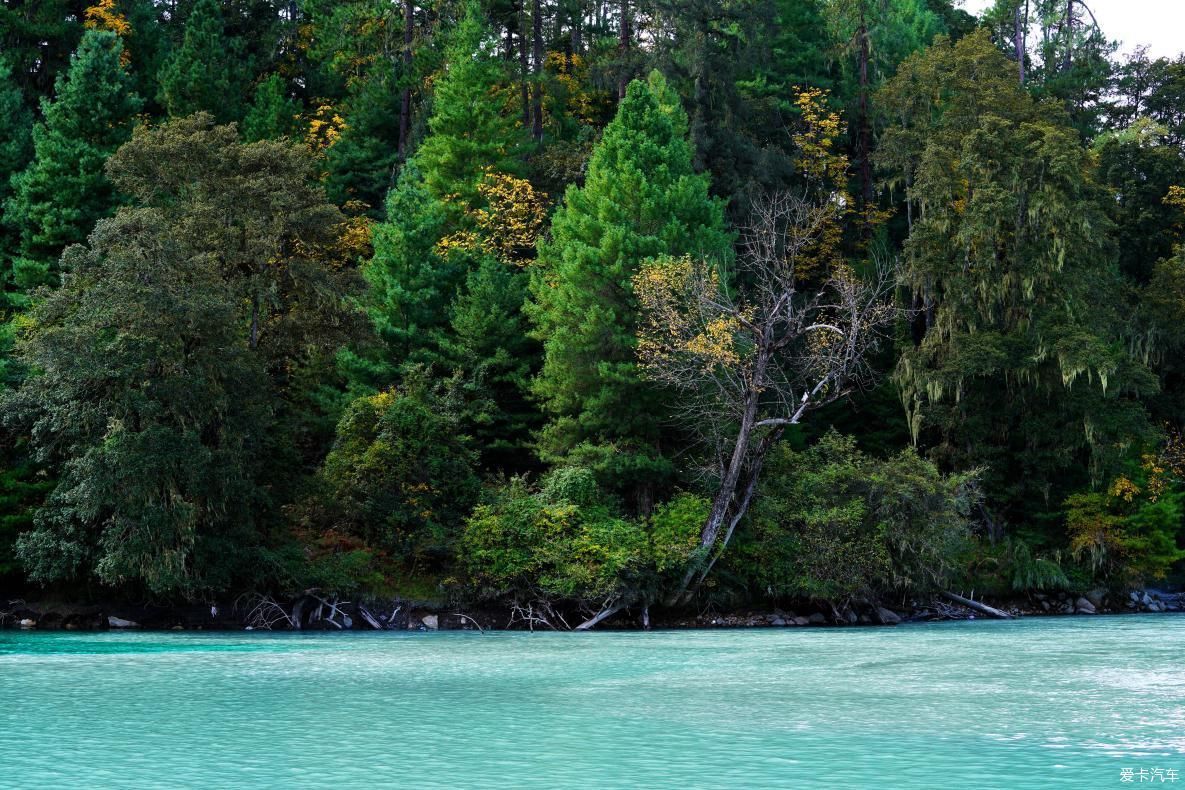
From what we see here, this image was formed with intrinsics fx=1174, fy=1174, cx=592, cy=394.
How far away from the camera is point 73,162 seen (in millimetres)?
42906

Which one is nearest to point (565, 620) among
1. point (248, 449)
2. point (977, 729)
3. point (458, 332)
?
point (248, 449)

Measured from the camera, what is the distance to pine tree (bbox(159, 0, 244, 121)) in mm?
49781

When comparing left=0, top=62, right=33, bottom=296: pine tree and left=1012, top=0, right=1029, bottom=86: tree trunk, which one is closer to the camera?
left=0, top=62, right=33, bottom=296: pine tree

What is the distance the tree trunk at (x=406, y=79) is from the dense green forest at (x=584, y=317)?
295 millimetres

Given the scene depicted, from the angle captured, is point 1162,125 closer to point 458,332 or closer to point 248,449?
point 458,332

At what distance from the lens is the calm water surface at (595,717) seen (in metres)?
9.34

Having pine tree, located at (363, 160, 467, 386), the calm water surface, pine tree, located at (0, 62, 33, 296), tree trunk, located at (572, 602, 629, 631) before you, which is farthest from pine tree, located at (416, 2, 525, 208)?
the calm water surface

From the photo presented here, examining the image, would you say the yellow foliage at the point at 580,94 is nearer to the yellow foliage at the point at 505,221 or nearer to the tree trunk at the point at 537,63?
the tree trunk at the point at 537,63

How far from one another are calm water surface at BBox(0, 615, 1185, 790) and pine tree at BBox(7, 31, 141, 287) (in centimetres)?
2281

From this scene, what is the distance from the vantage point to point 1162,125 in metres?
50.6

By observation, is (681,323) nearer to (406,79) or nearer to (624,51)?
(624,51)

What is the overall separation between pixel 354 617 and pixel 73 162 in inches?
882

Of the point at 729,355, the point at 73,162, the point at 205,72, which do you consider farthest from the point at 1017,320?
the point at 205,72

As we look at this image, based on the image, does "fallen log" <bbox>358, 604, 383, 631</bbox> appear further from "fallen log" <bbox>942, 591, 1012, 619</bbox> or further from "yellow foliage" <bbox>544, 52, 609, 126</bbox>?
"yellow foliage" <bbox>544, 52, 609, 126</bbox>
